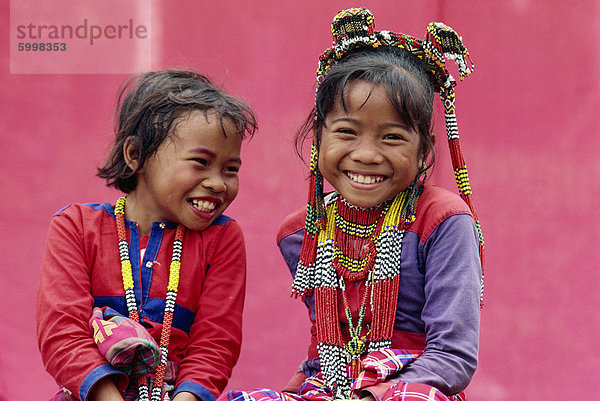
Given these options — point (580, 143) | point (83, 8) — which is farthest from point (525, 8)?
point (83, 8)

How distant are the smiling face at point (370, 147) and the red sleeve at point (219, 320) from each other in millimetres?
467

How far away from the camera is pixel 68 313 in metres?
2.21

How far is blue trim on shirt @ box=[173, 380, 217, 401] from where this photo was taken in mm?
2209

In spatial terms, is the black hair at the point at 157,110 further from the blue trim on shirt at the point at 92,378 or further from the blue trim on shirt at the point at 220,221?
the blue trim on shirt at the point at 92,378

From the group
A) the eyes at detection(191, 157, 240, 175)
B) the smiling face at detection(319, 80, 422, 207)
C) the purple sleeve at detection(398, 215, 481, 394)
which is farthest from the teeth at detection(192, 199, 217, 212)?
the purple sleeve at detection(398, 215, 481, 394)

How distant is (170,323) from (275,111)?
1.21 meters

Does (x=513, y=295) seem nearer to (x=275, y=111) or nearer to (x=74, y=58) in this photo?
(x=275, y=111)

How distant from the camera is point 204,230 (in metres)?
2.49

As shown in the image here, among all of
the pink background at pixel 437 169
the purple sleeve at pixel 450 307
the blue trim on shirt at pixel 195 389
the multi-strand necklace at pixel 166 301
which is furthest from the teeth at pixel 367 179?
the pink background at pixel 437 169

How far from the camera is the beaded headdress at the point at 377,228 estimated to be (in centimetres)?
216

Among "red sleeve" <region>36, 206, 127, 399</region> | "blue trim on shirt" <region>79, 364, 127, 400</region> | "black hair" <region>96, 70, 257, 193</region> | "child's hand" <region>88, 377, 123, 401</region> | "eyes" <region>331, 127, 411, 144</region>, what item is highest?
"black hair" <region>96, 70, 257, 193</region>

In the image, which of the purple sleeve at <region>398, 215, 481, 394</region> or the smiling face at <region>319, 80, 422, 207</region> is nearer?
the purple sleeve at <region>398, 215, 481, 394</region>

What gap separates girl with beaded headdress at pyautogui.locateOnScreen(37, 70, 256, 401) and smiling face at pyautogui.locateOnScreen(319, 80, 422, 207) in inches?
15.3

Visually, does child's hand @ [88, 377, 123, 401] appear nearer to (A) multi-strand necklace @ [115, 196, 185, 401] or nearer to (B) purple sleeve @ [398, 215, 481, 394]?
(A) multi-strand necklace @ [115, 196, 185, 401]
